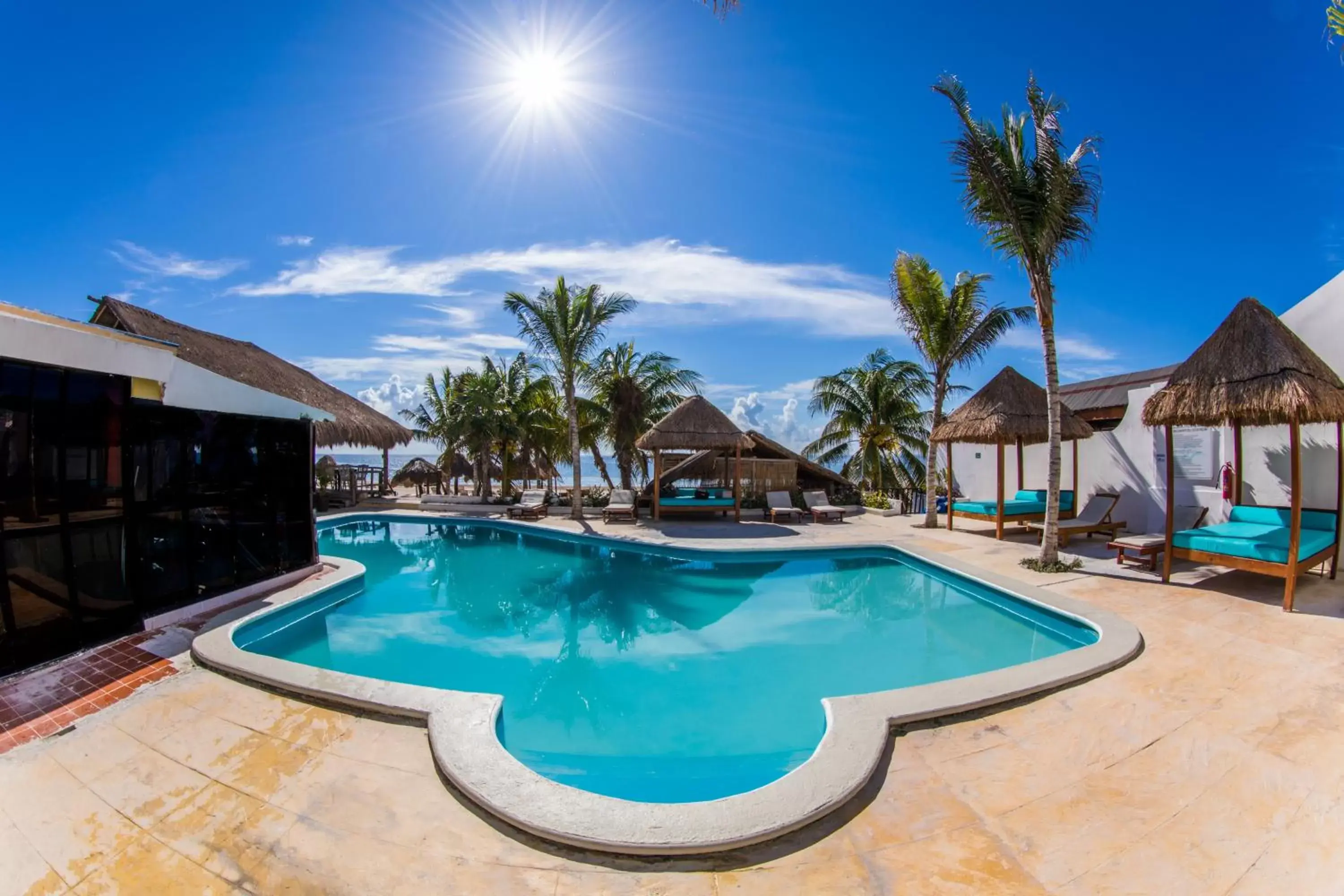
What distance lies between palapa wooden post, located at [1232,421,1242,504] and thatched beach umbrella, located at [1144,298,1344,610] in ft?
4.00

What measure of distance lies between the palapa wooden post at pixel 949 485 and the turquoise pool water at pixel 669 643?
277 cm

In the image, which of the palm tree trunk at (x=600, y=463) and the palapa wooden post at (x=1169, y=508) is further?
the palm tree trunk at (x=600, y=463)

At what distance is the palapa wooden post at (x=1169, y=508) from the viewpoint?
653 cm

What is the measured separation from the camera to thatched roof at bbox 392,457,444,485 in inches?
860

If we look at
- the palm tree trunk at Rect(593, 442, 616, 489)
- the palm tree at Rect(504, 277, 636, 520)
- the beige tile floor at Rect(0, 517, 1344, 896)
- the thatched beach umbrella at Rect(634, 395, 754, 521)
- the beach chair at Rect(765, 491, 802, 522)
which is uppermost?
the palm tree at Rect(504, 277, 636, 520)

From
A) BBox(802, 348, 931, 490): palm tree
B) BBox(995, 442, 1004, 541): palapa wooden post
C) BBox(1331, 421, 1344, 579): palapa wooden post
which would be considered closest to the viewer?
BBox(1331, 421, 1344, 579): palapa wooden post

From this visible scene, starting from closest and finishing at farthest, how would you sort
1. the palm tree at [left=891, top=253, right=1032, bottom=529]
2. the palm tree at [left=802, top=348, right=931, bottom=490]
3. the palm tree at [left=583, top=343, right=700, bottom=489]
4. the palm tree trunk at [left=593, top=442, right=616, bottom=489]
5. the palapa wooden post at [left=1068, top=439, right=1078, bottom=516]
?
the palm tree at [left=891, top=253, right=1032, bottom=529] → the palapa wooden post at [left=1068, top=439, right=1078, bottom=516] → the palm tree at [left=802, top=348, right=931, bottom=490] → the palm tree at [left=583, top=343, right=700, bottom=489] → the palm tree trunk at [left=593, top=442, right=616, bottom=489]

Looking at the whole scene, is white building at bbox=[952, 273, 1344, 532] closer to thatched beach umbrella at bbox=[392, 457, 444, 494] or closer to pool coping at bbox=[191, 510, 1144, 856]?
pool coping at bbox=[191, 510, 1144, 856]

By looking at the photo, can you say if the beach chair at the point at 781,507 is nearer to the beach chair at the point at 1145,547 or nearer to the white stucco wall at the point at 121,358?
the beach chair at the point at 1145,547

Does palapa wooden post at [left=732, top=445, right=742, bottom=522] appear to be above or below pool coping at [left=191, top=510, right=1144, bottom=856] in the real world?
above

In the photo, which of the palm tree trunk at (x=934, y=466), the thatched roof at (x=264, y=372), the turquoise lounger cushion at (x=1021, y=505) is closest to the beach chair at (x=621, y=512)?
the thatched roof at (x=264, y=372)

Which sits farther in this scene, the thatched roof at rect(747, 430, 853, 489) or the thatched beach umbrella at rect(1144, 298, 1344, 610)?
the thatched roof at rect(747, 430, 853, 489)

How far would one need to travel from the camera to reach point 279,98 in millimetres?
7230

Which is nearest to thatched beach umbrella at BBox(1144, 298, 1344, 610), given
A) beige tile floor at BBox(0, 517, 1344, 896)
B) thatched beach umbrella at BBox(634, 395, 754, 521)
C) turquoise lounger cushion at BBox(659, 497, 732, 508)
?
beige tile floor at BBox(0, 517, 1344, 896)
